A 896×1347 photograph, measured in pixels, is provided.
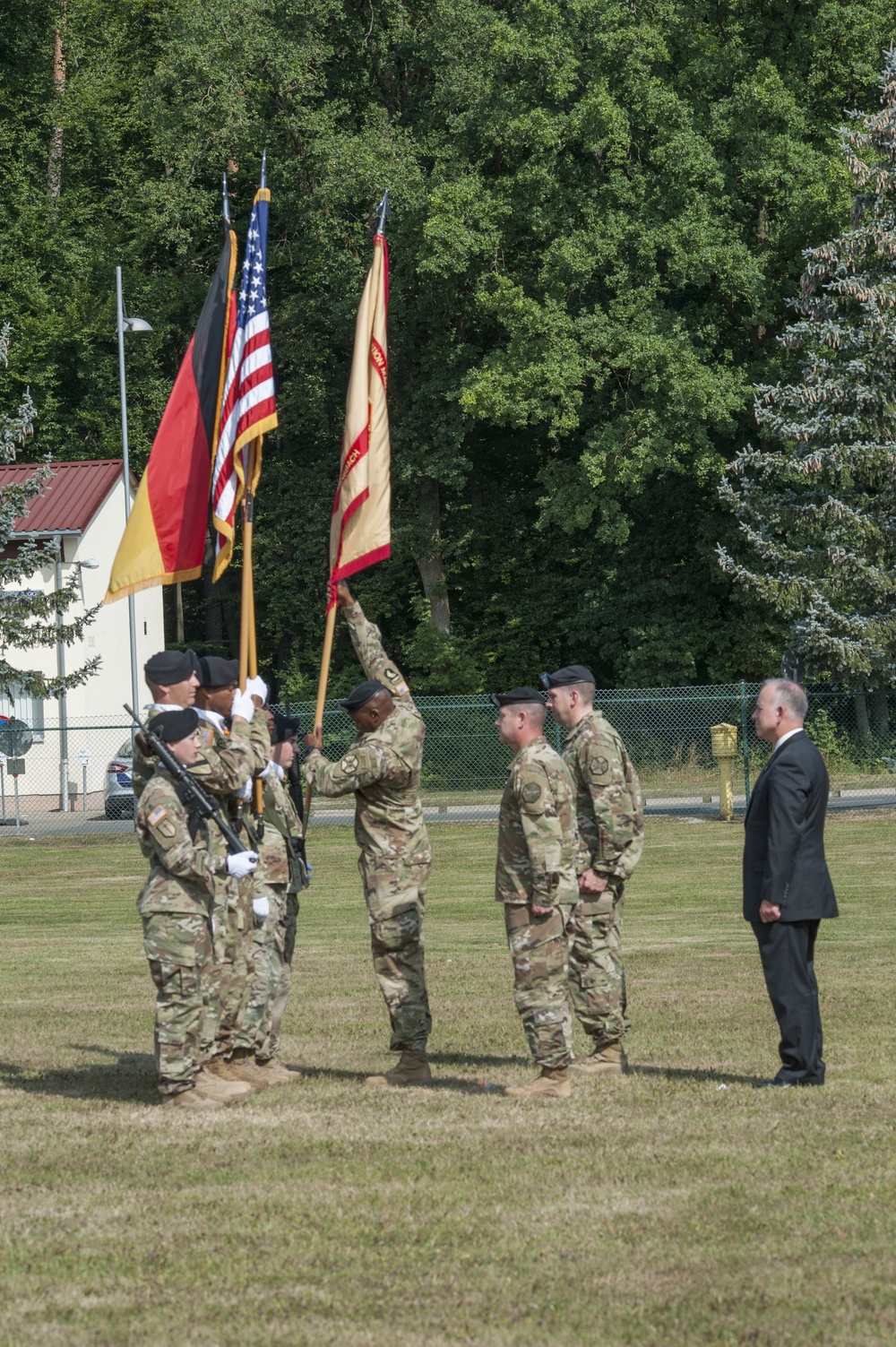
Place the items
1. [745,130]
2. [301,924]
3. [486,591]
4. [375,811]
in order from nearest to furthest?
[375,811] < [301,924] < [745,130] < [486,591]

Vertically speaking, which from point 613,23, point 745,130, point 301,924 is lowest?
point 301,924

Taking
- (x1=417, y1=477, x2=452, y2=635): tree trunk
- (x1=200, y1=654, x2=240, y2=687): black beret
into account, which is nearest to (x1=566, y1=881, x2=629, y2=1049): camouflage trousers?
(x1=200, y1=654, x2=240, y2=687): black beret

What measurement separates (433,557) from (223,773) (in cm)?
3584

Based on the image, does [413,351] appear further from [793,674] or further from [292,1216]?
[292,1216]

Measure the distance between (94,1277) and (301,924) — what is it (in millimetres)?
11880

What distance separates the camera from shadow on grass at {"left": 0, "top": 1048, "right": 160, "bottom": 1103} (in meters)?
8.96

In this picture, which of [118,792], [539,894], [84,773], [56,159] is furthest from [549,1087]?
[56,159]

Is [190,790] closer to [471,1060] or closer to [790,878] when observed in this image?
[471,1060]

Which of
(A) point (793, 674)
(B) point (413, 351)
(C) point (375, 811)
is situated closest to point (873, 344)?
(A) point (793, 674)

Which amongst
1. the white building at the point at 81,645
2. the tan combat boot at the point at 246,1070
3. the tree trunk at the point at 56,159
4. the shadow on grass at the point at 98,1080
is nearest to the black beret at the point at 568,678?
the tan combat boot at the point at 246,1070

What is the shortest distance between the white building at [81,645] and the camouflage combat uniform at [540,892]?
2821cm

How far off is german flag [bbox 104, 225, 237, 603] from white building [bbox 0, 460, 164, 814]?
81.8 feet

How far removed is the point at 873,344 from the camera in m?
29.9

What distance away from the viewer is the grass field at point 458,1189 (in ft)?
17.8
